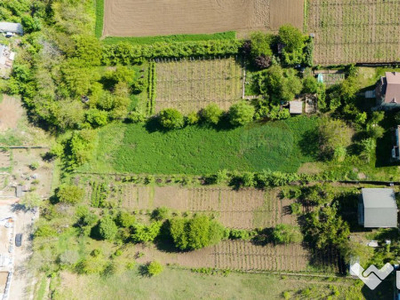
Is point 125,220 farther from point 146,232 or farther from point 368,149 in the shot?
point 368,149

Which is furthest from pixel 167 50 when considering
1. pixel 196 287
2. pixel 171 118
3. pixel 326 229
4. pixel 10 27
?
pixel 196 287

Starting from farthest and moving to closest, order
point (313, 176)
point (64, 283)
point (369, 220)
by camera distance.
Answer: point (64, 283), point (313, 176), point (369, 220)

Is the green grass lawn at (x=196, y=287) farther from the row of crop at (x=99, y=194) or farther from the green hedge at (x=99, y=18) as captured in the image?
the green hedge at (x=99, y=18)

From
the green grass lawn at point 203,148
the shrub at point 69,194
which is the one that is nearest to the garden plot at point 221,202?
the green grass lawn at point 203,148

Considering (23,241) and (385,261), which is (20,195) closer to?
(23,241)

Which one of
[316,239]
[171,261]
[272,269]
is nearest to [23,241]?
[171,261]

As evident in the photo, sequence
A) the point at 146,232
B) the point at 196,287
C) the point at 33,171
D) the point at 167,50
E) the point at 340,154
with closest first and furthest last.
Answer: the point at 340,154 < the point at 146,232 < the point at 196,287 < the point at 167,50 < the point at 33,171

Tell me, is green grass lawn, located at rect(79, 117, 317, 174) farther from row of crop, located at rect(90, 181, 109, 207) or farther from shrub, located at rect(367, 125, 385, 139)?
shrub, located at rect(367, 125, 385, 139)
